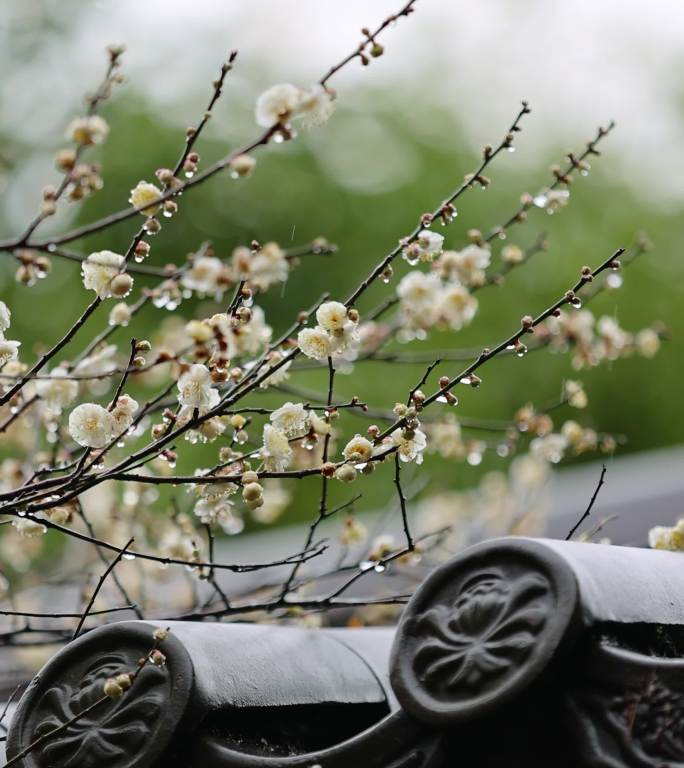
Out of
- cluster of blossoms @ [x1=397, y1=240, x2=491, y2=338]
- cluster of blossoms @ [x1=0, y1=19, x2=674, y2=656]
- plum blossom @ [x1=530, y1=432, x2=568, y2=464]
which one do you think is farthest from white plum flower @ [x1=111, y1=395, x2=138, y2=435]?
plum blossom @ [x1=530, y1=432, x2=568, y2=464]

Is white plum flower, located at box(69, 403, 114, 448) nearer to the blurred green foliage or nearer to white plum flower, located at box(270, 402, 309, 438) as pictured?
white plum flower, located at box(270, 402, 309, 438)

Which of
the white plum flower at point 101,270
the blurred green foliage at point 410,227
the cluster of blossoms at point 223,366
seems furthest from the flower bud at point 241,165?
the blurred green foliage at point 410,227

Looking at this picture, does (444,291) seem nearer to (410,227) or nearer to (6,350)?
(6,350)

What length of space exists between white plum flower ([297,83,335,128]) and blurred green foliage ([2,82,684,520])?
9819 millimetres

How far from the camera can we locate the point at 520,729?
36.0 inches

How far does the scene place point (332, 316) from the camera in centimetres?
127

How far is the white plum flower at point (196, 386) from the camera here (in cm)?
119

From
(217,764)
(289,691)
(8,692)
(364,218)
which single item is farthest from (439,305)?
(364,218)

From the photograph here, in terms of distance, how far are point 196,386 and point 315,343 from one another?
0.51ft

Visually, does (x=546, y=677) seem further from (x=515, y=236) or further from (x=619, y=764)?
(x=515, y=236)

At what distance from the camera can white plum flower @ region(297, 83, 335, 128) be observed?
3.73 ft

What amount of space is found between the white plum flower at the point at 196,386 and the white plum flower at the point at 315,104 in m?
0.29

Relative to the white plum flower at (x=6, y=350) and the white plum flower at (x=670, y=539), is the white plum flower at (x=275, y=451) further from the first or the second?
the white plum flower at (x=670, y=539)

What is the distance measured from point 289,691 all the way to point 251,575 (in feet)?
13.4
